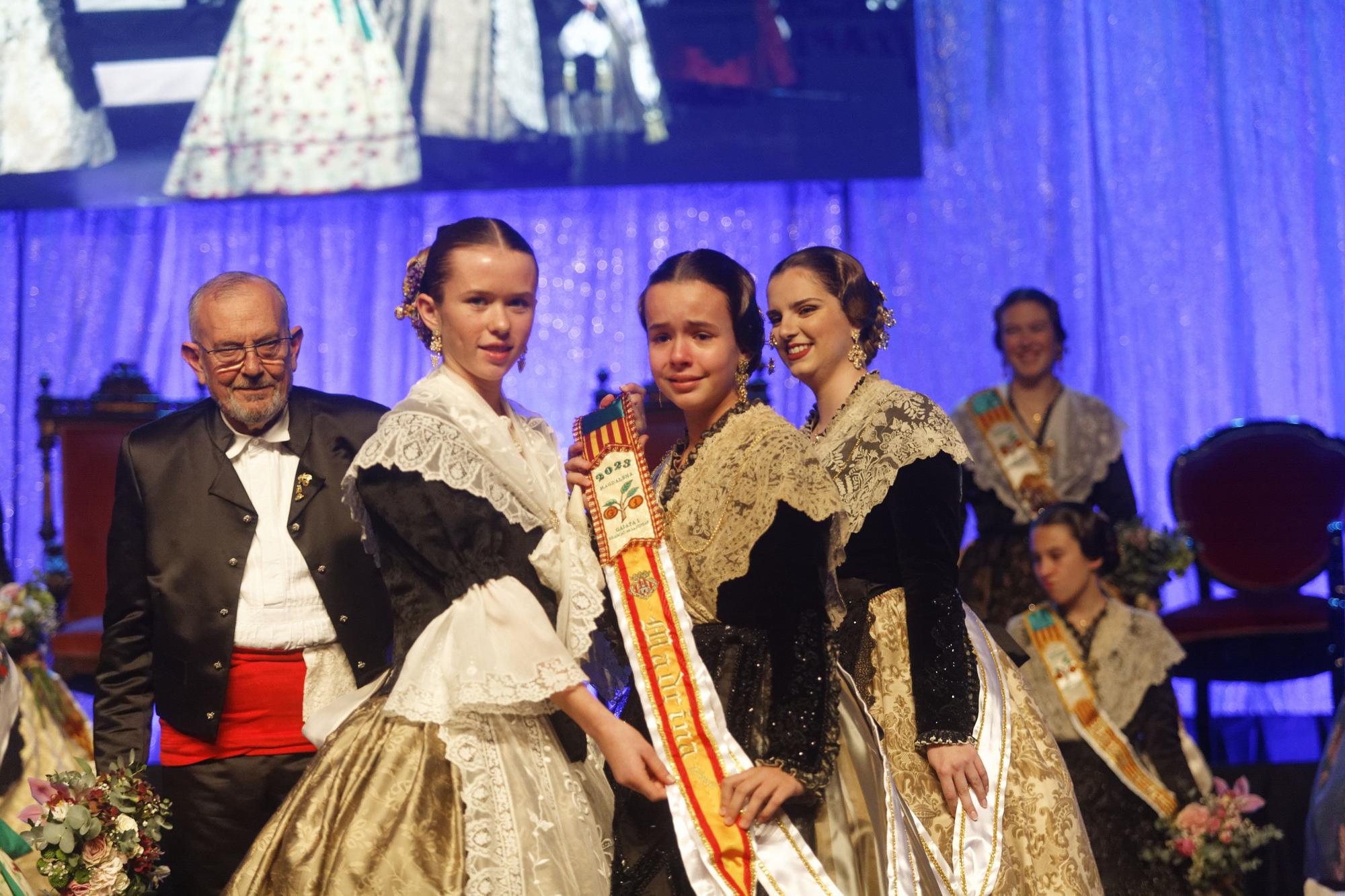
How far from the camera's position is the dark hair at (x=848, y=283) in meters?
2.45

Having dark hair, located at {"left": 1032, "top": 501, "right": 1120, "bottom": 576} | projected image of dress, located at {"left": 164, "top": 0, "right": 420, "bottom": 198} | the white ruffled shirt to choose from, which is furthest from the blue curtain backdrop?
the white ruffled shirt

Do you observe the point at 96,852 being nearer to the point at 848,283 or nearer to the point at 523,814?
the point at 523,814

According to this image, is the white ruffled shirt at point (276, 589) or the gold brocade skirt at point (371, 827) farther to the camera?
the white ruffled shirt at point (276, 589)

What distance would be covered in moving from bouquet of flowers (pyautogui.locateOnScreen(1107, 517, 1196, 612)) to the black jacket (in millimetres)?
2446

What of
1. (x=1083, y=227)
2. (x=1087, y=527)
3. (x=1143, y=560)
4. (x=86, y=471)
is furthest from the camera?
(x=1083, y=227)

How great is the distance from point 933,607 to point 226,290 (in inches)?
54.3

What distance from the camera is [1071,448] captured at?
4340mm

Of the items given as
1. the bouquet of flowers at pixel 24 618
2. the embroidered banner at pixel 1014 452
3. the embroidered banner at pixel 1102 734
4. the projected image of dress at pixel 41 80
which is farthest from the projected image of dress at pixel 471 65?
the embroidered banner at pixel 1102 734

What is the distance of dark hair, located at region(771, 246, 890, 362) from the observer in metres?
2.45

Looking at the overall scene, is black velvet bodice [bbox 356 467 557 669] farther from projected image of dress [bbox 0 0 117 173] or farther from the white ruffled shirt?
projected image of dress [bbox 0 0 117 173]

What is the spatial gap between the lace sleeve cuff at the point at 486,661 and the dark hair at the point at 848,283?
822 mm

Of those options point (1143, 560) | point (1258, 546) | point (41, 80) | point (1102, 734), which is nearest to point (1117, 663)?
point (1102, 734)

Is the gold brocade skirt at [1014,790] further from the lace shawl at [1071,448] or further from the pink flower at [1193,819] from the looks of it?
the lace shawl at [1071,448]

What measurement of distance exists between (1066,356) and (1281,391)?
0.90 m
